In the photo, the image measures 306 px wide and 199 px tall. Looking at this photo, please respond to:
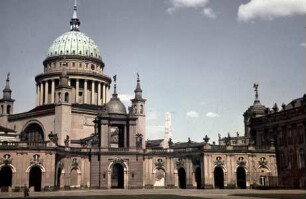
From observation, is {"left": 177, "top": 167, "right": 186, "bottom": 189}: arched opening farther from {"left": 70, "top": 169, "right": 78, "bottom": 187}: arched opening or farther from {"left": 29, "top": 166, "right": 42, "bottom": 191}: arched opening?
{"left": 29, "top": 166, "right": 42, "bottom": 191}: arched opening

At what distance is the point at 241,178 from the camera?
260ft

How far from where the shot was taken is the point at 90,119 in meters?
99.9

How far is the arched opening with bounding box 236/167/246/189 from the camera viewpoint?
77.6m

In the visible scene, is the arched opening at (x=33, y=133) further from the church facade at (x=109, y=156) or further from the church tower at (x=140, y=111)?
the church tower at (x=140, y=111)

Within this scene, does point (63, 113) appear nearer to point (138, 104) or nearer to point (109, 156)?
point (109, 156)

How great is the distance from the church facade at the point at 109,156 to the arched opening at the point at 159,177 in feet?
0.62

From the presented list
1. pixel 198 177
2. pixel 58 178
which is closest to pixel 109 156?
pixel 58 178

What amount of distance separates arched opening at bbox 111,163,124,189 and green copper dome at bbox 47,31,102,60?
35808 mm

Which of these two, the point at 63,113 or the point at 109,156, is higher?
the point at 63,113

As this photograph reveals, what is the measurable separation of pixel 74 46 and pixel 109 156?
42773mm

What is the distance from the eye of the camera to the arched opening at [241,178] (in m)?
77.6

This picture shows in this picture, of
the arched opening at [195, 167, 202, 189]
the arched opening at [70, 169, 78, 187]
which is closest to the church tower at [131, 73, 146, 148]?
the arched opening at [195, 167, 202, 189]

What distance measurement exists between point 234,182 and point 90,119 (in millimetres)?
38545

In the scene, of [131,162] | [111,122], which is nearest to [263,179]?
[131,162]
